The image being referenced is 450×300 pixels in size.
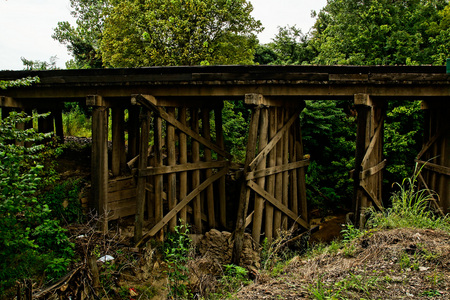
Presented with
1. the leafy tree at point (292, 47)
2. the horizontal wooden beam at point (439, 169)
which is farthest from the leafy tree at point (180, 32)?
the horizontal wooden beam at point (439, 169)

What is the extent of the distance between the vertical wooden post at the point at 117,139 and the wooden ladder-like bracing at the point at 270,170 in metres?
3.52

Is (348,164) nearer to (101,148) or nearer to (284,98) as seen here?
(284,98)

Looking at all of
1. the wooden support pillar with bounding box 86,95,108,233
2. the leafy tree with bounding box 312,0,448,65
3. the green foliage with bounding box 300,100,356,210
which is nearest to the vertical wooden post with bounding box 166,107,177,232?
the wooden support pillar with bounding box 86,95,108,233

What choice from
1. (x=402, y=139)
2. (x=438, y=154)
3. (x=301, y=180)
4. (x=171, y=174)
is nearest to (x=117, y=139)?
(x=171, y=174)

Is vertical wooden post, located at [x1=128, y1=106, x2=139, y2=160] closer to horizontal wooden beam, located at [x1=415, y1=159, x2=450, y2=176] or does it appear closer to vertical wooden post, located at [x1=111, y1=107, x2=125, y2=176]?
vertical wooden post, located at [x1=111, y1=107, x2=125, y2=176]

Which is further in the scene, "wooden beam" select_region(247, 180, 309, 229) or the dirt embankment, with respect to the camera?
"wooden beam" select_region(247, 180, 309, 229)

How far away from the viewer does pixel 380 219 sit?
16.4 ft

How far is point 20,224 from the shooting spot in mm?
5383

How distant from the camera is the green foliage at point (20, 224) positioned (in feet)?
15.3

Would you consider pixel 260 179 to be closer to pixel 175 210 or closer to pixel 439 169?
pixel 175 210

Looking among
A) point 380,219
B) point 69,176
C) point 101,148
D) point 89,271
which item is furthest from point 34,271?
point 380,219

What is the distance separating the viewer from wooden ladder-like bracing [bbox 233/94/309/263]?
6547 mm

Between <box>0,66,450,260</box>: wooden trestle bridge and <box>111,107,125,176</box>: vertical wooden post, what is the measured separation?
29 mm

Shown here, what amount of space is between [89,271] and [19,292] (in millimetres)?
788
